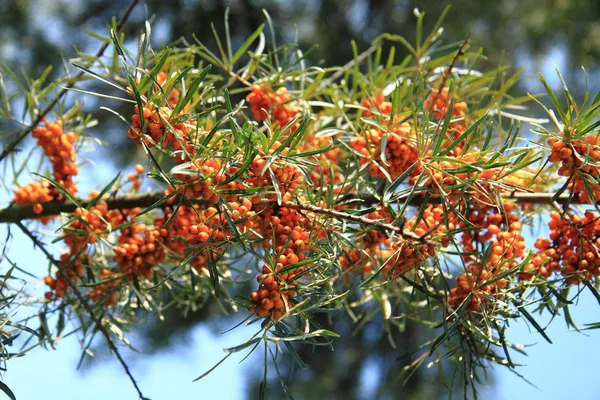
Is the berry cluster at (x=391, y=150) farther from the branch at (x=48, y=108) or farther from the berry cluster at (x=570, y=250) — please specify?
the branch at (x=48, y=108)

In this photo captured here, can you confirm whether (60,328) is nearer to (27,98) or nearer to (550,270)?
(27,98)

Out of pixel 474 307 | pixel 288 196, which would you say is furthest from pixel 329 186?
pixel 474 307

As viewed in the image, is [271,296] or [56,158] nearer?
[271,296]

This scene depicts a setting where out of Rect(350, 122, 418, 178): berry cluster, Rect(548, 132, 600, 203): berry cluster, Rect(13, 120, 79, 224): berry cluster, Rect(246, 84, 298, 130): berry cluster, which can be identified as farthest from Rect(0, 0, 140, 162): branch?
Rect(548, 132, 600, 203): berry cluster

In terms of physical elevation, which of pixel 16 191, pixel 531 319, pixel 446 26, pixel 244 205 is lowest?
pixel 531 319

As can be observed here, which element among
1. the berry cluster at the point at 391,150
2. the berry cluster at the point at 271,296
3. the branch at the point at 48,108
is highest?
the branch at the point at 48,108

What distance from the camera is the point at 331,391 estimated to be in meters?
1.77

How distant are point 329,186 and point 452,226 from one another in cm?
11

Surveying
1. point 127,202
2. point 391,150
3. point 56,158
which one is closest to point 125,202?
point 127,202

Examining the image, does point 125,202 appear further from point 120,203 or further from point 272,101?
point 272,101

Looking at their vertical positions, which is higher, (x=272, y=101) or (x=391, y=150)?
(x=272, y=101)

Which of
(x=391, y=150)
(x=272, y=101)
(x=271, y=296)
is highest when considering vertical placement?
(x=272, y=101)

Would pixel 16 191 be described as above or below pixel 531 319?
above

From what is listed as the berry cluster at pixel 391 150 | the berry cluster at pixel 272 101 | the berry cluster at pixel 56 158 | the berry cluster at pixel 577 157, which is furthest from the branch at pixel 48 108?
the berry cluster at pixel 577 157
